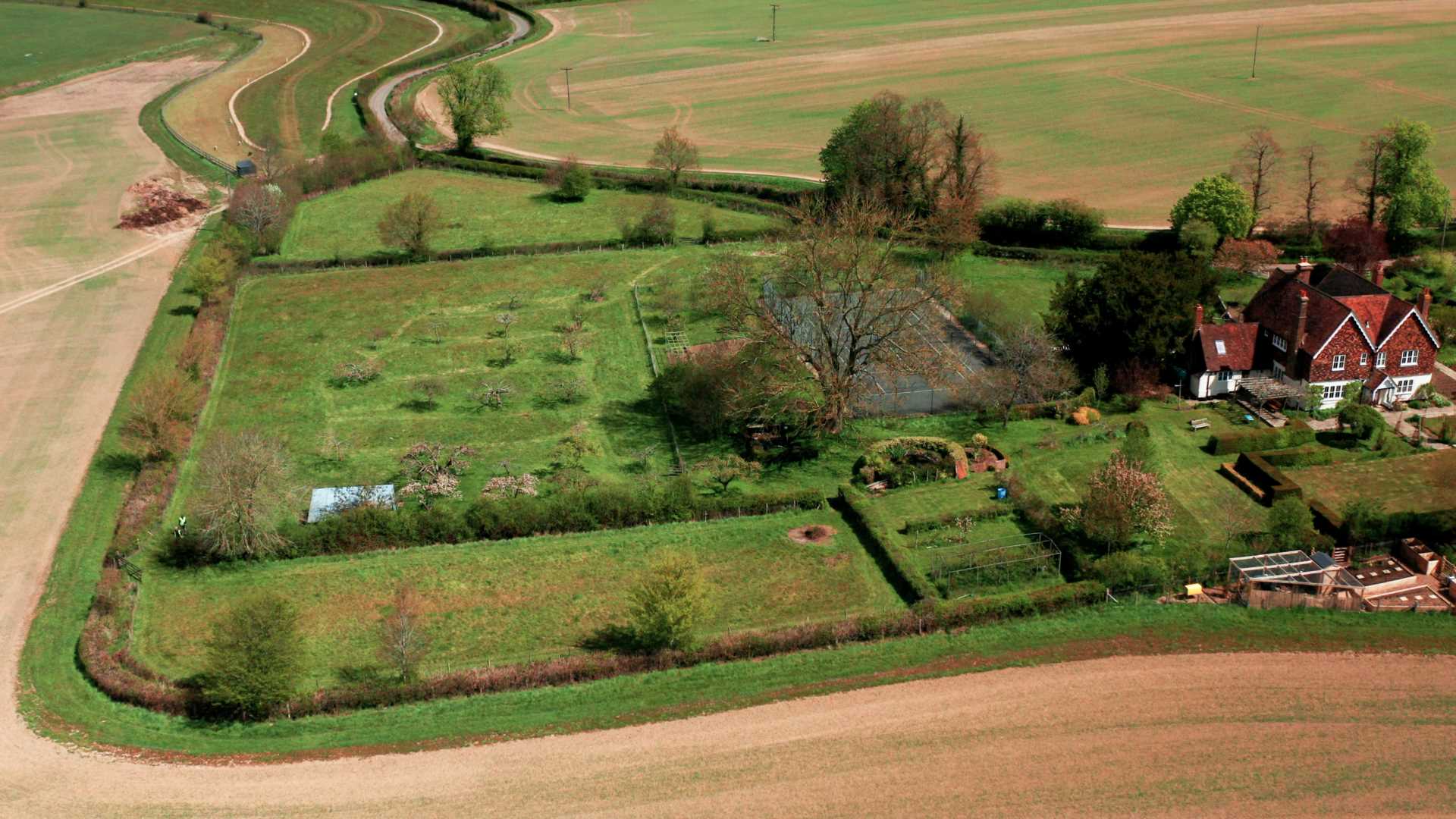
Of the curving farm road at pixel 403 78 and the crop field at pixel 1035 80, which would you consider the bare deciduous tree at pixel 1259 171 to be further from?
the curving farm road at pixel 403 78

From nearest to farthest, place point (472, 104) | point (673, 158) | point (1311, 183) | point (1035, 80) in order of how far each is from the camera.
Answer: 1. point (1311, 183)
2. point (673, 158)
3. point (472, 104)
4. point (1035, 80)

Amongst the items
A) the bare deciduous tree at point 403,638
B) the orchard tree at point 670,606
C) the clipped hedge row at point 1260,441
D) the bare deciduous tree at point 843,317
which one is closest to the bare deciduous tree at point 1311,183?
the clipped hedge row at point 1260,441

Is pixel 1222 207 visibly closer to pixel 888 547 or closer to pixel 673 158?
pixel 673 158

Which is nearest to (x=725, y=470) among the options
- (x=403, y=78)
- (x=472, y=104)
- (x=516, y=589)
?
(x=516, y=589)

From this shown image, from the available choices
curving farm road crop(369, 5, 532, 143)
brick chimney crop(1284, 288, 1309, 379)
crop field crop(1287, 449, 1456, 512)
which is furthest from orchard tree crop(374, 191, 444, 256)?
crop field crop(1287, 449, 1456, 512)

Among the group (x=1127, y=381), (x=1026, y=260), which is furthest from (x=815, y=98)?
(x=1127, y=381)
